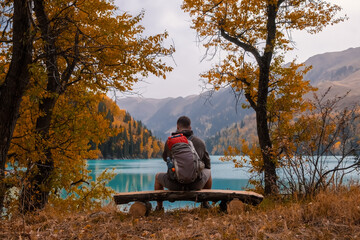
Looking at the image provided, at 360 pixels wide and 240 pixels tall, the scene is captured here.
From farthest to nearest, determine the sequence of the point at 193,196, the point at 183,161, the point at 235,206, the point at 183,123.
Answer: the point at 183,123 → the point at 193,196 → the point at 235,206 → the point at 183,161

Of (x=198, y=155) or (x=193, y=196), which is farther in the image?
(x=198, y=155)

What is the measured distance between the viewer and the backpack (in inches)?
198

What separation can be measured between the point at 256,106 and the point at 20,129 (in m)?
7.07

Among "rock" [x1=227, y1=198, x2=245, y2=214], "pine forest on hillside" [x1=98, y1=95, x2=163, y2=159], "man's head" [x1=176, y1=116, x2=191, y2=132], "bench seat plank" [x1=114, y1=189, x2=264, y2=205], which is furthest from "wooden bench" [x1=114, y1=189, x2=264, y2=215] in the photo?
"pine forest on hillside" [x1=98, y1=95, x2=163, y2=159]

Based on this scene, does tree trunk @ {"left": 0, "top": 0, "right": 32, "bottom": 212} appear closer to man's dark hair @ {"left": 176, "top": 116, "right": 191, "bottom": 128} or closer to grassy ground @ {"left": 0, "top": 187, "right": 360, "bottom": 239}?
grassy ground @ {"left": 0, "top": 187, "right": 360, "bottom": 239}

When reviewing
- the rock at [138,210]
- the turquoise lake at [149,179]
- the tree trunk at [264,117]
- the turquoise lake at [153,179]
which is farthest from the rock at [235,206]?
the tree trunk at [264,117]

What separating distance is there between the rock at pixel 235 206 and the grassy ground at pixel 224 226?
0.56 ft

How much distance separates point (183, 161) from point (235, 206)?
4.36 feet

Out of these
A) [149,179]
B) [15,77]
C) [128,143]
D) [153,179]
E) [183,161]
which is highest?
[15,77]

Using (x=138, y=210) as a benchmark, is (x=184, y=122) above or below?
above

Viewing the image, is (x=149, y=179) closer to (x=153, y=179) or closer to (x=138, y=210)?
(x=153, y=179)

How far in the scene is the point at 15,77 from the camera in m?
5.12

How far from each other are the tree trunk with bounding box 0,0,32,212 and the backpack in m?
2.96

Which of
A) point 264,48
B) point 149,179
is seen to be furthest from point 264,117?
point 149,179
